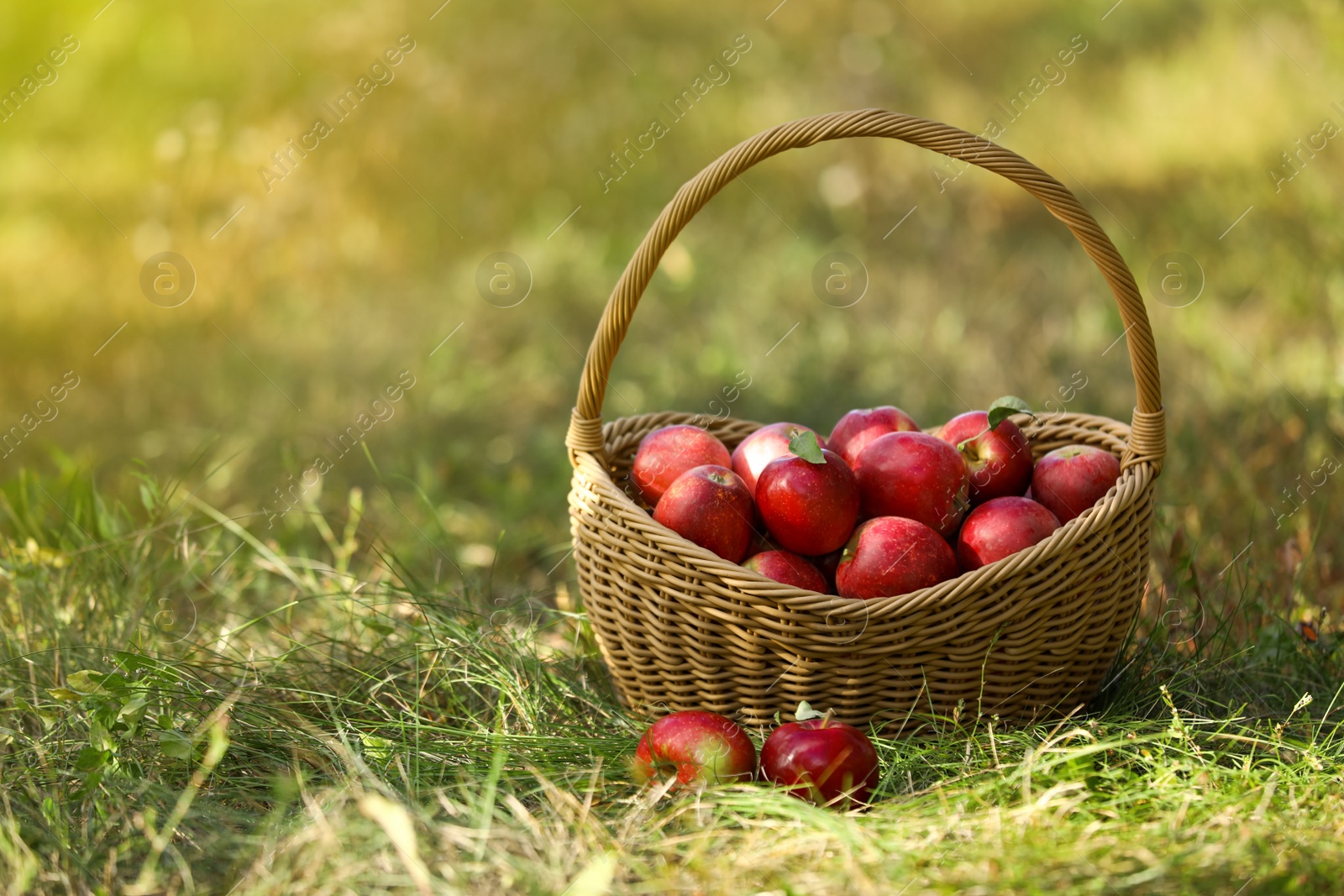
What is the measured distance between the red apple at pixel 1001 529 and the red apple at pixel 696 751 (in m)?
0.53

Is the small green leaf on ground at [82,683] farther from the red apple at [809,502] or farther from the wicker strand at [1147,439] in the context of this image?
the wicker strand at [1147,439]

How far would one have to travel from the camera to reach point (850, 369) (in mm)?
3900

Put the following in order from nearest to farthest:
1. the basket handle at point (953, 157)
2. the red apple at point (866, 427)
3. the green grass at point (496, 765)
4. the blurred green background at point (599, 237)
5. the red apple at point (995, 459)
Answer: the green grass at point (496, 765), the basket handle at point (953, 157), the red apple at point (995, 459), the red apple at point (866, 427), the blurred green background at point (599, 237)

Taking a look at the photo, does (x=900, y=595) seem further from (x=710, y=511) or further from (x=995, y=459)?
(x=995, y=459)

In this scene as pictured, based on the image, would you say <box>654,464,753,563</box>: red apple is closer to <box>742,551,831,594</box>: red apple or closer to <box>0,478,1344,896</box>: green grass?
<box>742,551,831,594</box>: red apple

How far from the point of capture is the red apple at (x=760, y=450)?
6.97ft

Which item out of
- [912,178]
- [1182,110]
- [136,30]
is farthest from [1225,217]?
[136,30]

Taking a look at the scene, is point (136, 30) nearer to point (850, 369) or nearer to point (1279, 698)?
point (850, 369)

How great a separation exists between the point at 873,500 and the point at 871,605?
1.13 ft

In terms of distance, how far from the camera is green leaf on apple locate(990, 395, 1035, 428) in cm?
203

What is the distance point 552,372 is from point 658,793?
2.57 metres

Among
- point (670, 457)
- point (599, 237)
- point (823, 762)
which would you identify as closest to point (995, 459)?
point (670, 457)

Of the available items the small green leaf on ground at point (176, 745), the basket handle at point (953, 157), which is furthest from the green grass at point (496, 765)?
the basket handle at point (953, 157)

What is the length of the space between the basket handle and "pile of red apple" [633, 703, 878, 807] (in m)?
0.67
